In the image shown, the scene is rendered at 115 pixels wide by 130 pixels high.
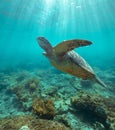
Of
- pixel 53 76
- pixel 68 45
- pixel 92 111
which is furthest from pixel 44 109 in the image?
pixel 53 76

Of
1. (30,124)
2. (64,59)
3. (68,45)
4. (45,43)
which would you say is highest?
(45,43)

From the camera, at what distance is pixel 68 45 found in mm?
4289

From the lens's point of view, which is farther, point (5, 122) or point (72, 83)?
point (72, 83)

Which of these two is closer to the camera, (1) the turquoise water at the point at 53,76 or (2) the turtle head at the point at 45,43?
(2) the turtle head at the point at 45,43

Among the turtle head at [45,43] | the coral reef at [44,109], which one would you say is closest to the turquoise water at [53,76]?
the coral reef at [44,109]

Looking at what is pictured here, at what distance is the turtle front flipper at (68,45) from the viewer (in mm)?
3966

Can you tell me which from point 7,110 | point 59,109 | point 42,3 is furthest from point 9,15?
point 59,109

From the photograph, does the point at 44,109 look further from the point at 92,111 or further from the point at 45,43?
the point at 45,43

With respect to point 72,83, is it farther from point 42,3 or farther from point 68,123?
point 42,3

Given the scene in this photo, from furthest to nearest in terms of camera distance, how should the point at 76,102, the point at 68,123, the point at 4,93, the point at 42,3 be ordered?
the point at 42,3, the point at 4,93, the point at 76,102, the point at 68,123

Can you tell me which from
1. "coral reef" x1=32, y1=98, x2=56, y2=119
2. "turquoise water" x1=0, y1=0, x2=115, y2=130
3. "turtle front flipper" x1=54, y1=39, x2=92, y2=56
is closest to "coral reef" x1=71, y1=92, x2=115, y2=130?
"turquoise water" x1=0, y1=0, x2=115, y2=130

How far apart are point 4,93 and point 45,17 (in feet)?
67.2

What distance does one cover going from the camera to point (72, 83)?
453 inches

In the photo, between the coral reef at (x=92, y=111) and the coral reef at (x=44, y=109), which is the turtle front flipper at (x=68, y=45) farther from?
the coral reef at (x=92, y=111)
